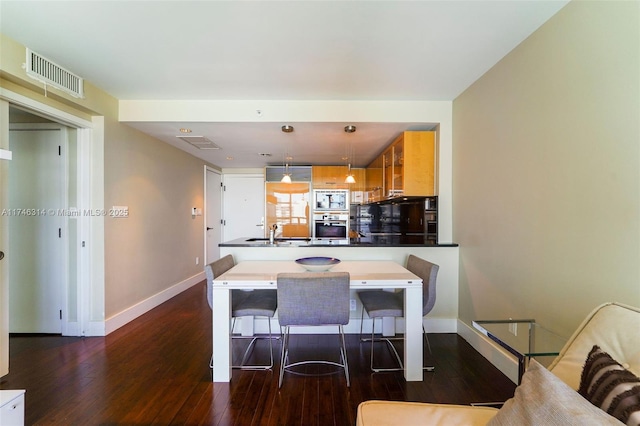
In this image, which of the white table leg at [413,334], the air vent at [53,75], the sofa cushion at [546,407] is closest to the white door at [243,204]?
the air vent at [53,75]

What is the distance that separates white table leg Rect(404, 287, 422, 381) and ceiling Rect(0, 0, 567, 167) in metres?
1.82

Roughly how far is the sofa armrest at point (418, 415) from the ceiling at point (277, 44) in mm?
2069

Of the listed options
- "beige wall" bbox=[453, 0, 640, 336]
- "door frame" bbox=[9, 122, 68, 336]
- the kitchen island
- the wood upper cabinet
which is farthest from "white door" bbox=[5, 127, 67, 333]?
"beige wall" bbox=[453, 0, 640, 336]

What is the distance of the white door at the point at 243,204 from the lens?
5.67 m

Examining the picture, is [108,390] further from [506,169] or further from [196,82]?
[506,169]

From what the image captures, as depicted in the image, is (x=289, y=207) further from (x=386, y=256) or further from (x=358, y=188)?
(x=386, y=256)

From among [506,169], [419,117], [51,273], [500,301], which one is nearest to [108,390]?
[51,273]

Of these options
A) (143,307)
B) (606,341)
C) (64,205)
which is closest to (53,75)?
(64,205)

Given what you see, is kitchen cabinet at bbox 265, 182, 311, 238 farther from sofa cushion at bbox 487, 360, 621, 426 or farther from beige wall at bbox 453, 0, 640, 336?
sofa cushion at bbox 487, 360, 621, 426

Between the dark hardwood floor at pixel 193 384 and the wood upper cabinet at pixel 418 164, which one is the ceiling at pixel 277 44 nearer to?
the wood upper cabinet at pixel 418 164

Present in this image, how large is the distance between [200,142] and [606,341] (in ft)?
13.5

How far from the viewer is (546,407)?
801mm

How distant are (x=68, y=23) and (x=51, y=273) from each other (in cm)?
240

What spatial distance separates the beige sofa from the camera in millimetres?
773
